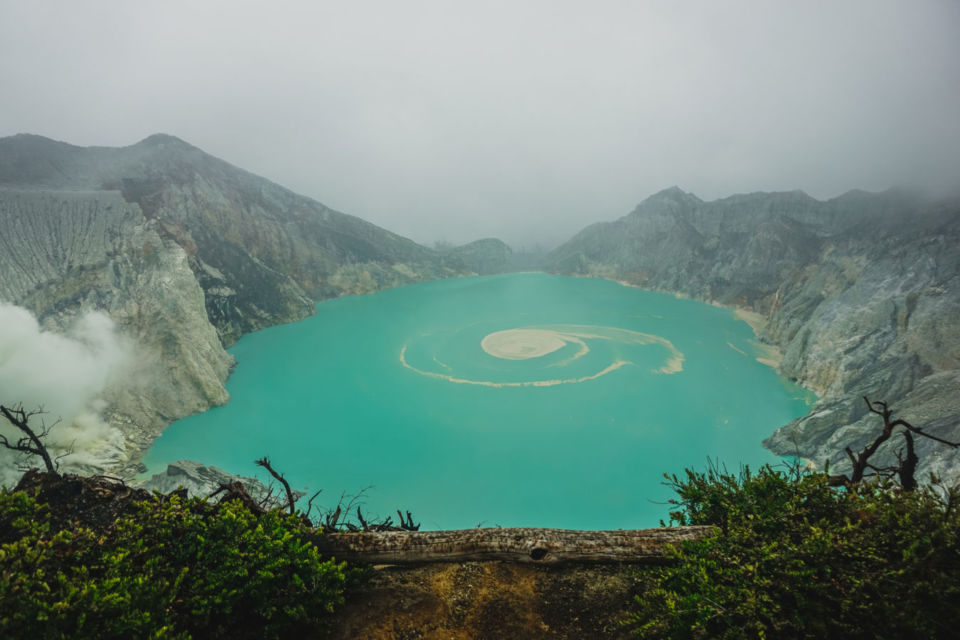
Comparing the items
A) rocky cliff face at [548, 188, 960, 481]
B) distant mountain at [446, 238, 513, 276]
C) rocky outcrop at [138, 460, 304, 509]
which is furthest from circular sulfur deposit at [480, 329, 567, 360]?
distant mountain at [446, 238, 513, 276]

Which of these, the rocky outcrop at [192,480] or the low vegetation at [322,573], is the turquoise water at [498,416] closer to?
the rocky outcrop at [192,480]

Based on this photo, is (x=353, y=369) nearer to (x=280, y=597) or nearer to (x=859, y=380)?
(x=280, y=597)

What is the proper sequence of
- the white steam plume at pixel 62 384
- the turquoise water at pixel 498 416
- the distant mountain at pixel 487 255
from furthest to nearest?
the distant mountain at pixel 487 255, the turquoise water at pixel 498 416, the white steam plume at pixel 62 384

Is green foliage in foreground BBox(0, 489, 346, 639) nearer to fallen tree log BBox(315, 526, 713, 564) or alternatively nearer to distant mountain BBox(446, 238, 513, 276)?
fallen tree log BBox(315, 526, 713, 564)

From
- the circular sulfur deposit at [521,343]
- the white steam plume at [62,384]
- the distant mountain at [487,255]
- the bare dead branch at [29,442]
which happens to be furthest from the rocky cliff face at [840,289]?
the distant mountain at [487,255]

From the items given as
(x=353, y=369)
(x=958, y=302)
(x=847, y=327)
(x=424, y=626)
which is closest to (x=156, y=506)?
(x=424, y=626)

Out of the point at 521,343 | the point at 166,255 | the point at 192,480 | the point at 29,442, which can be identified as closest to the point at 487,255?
the point at 521,343

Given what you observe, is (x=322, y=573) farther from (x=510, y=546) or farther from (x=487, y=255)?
(x=487, y=255)
